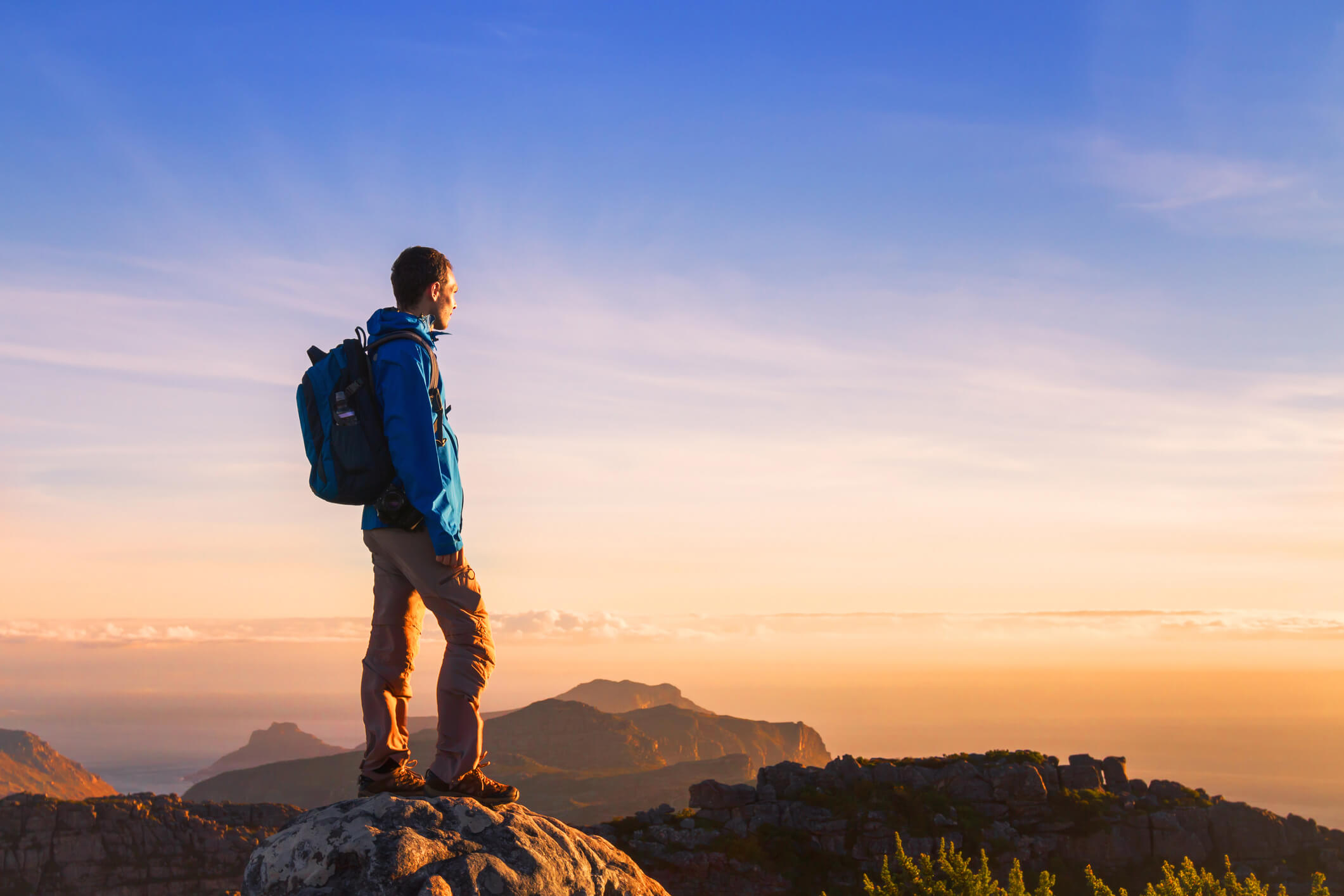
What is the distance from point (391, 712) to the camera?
802 centimetres

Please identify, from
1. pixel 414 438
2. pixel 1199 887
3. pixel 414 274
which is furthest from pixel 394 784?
pixel 1199 887

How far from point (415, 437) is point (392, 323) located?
1.04 m

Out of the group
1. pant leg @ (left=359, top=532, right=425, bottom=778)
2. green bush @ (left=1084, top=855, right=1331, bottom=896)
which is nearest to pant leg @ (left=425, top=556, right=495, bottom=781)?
pant leg @ (left=359, top=532, right=425, bottom=778)

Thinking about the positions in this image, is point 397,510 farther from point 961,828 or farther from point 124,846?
point 124,846

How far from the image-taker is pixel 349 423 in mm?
7512

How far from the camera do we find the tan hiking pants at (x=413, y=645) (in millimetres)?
7688

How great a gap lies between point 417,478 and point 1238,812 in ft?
344

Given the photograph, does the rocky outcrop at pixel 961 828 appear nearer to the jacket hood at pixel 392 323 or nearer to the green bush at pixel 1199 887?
the green bush at pixel 1199 887

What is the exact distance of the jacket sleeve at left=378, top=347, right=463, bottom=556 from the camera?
738 cm

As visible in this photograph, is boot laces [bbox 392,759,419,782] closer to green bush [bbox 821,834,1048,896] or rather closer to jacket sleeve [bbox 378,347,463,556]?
jacket sleeve [bbox 378,347,463,556]

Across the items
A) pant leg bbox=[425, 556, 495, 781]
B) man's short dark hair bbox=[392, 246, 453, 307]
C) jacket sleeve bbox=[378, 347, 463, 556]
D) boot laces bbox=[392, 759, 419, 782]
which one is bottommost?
boot laces bbox=[392, 759, 419, 782]

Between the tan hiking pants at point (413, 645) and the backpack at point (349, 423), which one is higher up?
the backpack at point (349, 423)

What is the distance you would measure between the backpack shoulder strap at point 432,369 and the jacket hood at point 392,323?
0.07m

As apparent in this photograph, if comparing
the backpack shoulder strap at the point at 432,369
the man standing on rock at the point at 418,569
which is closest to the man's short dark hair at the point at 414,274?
the man standing on rock at the point at 418,569
